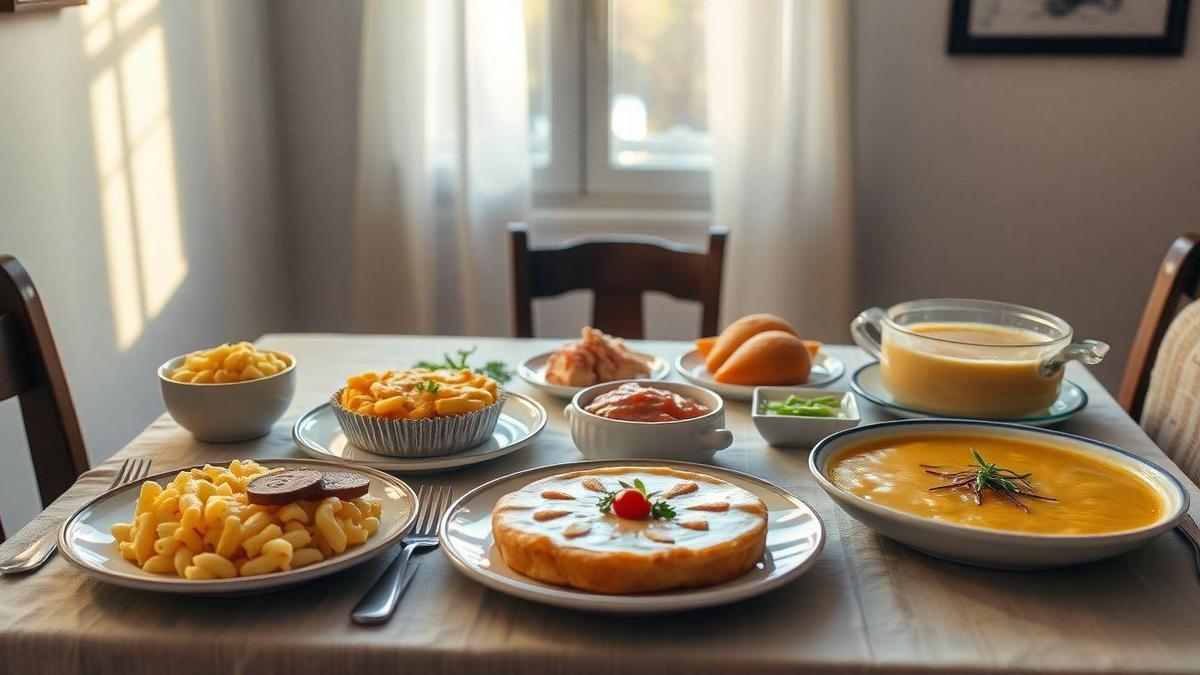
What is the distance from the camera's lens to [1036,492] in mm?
1071

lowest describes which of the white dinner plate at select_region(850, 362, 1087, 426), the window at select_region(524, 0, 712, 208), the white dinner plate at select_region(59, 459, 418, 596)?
the white dinner plate at select_region(850, 362, 1087, 426)

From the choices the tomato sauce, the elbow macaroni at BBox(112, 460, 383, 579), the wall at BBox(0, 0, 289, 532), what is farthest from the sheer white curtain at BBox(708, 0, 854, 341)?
the elbow macaroni at BBox(112, 460, 383, 579)

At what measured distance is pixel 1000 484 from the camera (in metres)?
1.06

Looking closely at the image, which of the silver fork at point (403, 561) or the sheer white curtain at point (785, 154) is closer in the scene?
the silver fork at point (403, 561)

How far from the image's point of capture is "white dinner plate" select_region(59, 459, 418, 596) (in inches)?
35.1

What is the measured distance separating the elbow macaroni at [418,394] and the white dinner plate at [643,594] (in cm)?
14

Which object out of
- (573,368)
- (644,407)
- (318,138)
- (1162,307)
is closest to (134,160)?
(318,138)

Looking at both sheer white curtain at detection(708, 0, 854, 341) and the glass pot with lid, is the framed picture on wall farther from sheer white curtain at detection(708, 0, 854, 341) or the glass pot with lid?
the glass pot with lid

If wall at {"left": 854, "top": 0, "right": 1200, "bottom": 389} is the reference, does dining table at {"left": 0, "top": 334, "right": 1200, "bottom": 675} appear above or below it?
below

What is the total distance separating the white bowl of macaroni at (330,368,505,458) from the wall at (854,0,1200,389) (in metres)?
1.90

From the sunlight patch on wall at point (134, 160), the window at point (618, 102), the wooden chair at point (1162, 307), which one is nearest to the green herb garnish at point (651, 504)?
the wooden chair at point (1162, 307)

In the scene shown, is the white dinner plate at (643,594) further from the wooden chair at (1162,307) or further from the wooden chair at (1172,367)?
the wooden chair at (1162,307)

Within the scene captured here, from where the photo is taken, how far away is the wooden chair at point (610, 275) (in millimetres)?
2145

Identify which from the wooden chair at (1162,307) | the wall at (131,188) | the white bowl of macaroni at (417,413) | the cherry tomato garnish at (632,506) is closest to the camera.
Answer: the cherry tomato garnish at (632,506)
